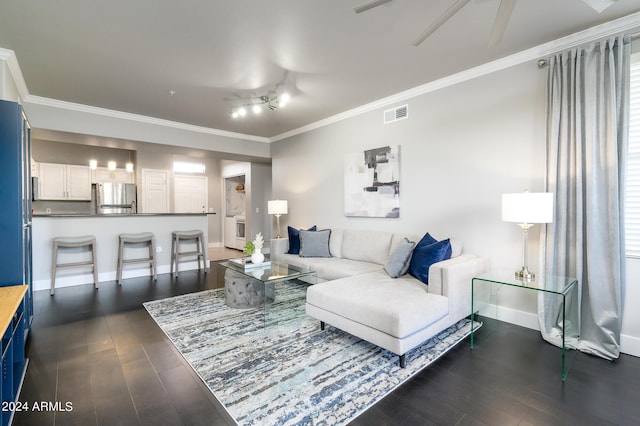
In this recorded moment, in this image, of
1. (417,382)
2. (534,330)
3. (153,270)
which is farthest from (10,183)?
(534,330)

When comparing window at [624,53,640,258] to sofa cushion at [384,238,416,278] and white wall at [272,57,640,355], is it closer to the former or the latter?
white wall at [272,57,640,355]

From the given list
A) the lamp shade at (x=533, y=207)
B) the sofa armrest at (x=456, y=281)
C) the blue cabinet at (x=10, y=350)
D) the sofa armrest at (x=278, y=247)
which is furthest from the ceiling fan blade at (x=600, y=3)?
the sofa armrest at (x=278, y=247)

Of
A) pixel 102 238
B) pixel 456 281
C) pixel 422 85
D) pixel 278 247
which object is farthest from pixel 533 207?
pixel 102 238

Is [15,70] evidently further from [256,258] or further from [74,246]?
[256,258]

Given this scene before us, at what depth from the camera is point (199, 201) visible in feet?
27.5

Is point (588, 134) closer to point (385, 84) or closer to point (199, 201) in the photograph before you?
point (385, 84)

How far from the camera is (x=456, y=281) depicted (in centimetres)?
260

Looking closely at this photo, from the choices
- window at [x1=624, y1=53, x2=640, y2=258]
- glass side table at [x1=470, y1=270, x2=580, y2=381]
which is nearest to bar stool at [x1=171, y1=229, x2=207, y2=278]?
glass side table at [x1=470, y1=270, x2=580, y2=381]

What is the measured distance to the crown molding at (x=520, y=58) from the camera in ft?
7.87

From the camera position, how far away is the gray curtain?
2.35 m

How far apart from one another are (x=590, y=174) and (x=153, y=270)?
563cm

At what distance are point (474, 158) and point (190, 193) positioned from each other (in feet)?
23.6

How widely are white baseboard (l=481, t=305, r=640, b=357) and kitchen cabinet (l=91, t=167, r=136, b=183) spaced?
7954mm

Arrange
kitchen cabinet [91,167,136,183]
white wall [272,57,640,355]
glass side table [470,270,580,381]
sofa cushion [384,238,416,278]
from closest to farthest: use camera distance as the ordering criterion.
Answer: glass side table [470,270,580,381] < white wall [272,57,640,355] < sofa cushion [384,238,416,278] < kitchen cabinet [91,167,136,183]
